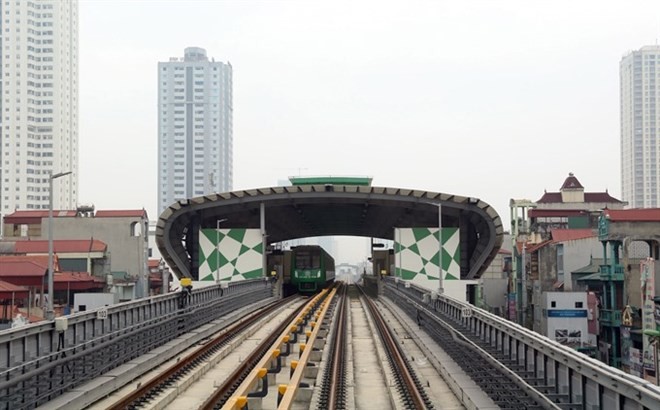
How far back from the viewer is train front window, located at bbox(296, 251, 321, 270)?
5994cm

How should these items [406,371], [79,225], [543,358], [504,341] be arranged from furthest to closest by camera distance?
1. [79,225]
2. [406,371]
3. [504,341]
4. [543,358]

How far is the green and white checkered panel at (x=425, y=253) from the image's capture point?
5588cm

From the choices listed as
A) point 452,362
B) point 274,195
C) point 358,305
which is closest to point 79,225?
point 274,195

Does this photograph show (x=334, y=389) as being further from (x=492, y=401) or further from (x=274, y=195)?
(x=274, y=195)

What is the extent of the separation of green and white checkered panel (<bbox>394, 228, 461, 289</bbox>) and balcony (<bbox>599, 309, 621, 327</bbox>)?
12.7 meters

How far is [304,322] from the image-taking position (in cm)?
3080

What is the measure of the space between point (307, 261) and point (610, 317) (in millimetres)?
24075

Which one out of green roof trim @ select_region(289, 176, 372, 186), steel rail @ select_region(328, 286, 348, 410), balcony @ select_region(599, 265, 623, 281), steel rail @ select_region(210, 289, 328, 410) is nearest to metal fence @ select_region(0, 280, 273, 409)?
steel rail @ select_region(210, 289, 328, 410)

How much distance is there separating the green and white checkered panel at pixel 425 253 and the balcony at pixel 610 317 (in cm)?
1272

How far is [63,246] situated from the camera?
72.8 meters

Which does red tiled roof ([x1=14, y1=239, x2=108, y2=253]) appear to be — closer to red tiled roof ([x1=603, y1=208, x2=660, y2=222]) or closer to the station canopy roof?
the station canopy roof

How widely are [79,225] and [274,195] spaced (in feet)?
108

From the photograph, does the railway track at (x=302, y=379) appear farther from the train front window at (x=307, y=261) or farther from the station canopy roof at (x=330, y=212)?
the train front window at (x=307, y=261)

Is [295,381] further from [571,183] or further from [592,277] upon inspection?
[571,183]
